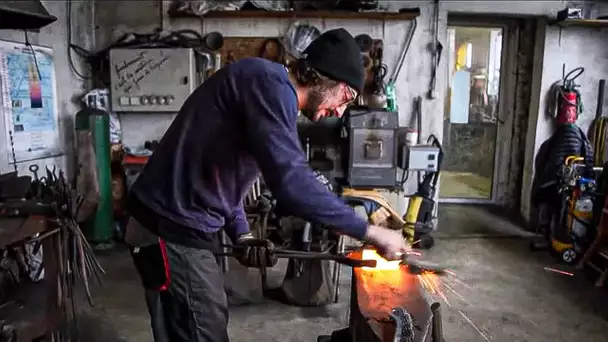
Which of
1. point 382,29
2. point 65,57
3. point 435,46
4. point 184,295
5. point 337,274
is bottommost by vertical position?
point 337,274

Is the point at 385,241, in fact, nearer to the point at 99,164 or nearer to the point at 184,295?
the point at 184,295

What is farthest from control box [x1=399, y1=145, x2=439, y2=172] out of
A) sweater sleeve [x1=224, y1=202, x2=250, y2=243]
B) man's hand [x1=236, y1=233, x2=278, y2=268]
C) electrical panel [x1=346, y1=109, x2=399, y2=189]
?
man's hand [x1=236, y1=233, x2=278, y2=268]

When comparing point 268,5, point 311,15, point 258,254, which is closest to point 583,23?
point 311,15

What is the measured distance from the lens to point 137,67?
430 cm

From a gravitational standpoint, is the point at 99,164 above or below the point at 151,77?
below

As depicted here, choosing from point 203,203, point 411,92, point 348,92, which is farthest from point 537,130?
point 203,203

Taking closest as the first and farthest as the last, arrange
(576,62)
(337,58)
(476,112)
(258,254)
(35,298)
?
(337,58)
(258,254)
(35,298)
(576,62)
(476,112)

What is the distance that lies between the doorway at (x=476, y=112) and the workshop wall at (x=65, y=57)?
3690 mm

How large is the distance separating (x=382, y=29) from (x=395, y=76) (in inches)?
17.5

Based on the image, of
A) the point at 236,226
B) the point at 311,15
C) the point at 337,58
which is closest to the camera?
the point at 337,58

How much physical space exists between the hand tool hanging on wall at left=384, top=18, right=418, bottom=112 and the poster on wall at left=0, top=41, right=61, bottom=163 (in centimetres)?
278

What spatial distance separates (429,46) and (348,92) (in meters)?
3.38

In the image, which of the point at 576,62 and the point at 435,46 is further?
the point at 576,62

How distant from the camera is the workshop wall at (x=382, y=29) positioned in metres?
4.54
